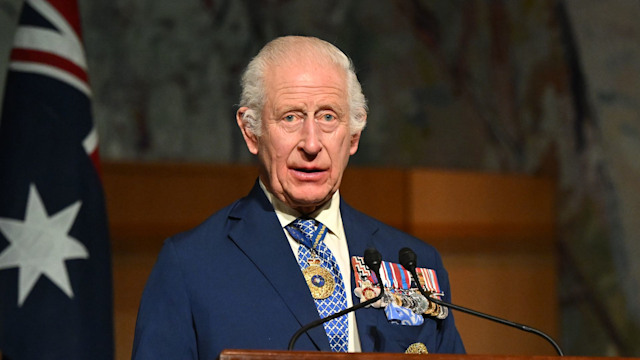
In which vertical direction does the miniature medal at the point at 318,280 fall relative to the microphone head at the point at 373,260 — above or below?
below

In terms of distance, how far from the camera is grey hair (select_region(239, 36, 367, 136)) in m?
2.41

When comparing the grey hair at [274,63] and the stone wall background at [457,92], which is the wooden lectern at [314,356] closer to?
the grey hair at [274,63]

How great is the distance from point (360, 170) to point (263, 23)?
44.0 inches

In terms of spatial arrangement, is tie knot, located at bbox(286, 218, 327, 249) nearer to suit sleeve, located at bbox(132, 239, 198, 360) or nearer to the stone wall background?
suit sleeve, located at bbox(132, 239, 198, 360)

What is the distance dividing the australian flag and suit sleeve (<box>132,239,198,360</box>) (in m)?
1.44

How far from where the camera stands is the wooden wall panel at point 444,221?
4.81m

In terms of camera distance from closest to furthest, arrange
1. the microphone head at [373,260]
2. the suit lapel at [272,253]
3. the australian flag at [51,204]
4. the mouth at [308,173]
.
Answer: the microphone head at [373,260] < the suit lapel at [272,253] < the mouth at [308,173] < the australian flag at [51,204]

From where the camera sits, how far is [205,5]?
5.42 m

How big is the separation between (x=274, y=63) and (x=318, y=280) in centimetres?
57

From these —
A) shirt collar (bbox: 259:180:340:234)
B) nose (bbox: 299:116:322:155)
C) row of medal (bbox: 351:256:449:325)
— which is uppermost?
nose (bbox: 299:116:322:155)

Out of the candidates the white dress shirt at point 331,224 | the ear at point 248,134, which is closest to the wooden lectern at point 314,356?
the white dress shirt at point 331,224

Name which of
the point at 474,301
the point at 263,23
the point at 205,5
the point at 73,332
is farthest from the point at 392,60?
the point at 73,332

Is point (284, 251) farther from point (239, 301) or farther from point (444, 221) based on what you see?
point (444, 221)

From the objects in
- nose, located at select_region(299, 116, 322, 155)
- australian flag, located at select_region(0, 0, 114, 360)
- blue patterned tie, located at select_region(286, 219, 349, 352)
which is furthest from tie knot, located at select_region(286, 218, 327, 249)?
australian flag, located at select_region(0, 0, 114, 360)
